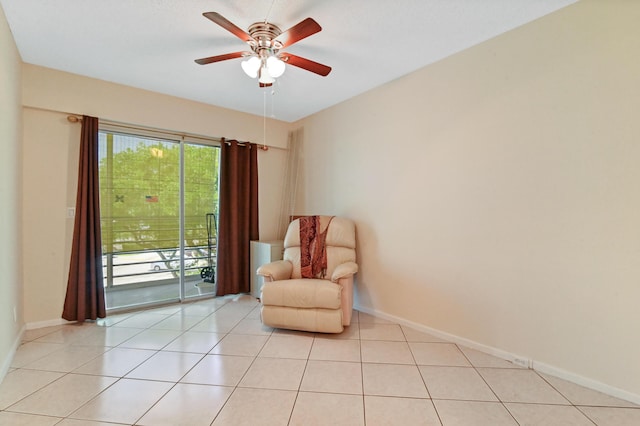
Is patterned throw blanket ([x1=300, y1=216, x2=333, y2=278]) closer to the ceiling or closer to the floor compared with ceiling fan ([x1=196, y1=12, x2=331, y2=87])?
closer to the floor

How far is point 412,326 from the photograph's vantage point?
298cm

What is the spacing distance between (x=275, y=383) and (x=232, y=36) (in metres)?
2.74

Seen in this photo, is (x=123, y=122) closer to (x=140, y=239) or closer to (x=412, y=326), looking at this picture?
(x=140, y=239)

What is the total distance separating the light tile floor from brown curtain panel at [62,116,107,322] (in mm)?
271

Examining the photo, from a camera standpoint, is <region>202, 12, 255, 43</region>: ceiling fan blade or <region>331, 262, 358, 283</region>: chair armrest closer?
<region>202, 12, 255, 43</region>: ceiling fan blade

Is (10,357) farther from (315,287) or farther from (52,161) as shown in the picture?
(315,287)

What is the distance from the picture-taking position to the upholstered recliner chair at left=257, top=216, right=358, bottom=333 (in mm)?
2715

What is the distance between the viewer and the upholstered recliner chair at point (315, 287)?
2.71 metres

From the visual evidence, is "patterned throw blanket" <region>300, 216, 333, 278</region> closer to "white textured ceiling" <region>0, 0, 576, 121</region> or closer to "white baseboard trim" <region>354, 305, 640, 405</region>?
"white baseboard trim" <region>354, 305, 640, 405</region>

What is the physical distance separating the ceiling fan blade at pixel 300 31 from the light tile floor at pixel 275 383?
2373 millimetres

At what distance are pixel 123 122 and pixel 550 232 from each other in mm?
4345

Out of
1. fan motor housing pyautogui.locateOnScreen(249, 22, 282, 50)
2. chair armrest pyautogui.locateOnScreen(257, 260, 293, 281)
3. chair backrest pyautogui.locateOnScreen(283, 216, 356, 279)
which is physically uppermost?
fan motor housing pyautogui.locateOnScreen(249, 22, 282, 50)

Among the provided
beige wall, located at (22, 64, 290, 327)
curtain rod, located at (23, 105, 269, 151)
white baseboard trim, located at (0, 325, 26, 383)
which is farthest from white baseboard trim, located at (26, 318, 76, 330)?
curtain rod, located at (23, 105, 269, 151)

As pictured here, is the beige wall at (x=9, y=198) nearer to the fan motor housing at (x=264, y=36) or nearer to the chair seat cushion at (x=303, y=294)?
the fan motor housing at (x=264, y=36)
